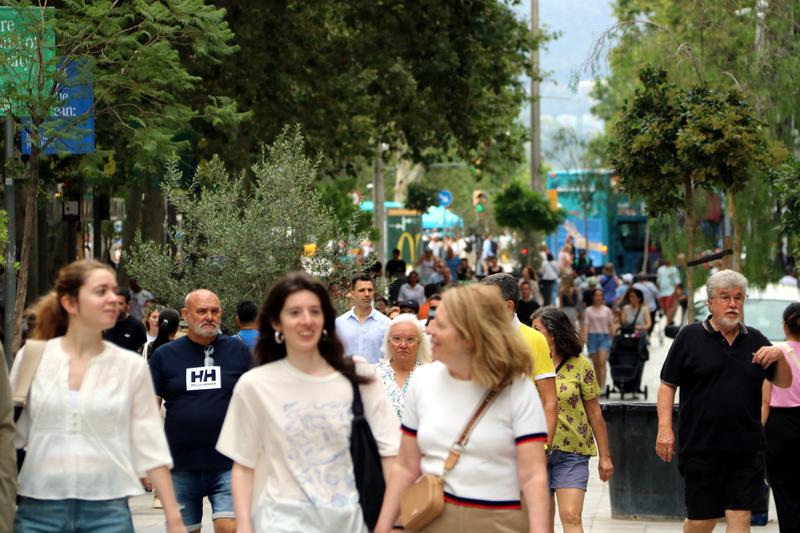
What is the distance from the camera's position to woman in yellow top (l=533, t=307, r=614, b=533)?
8.98 m

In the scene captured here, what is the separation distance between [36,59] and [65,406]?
7063 millimetres

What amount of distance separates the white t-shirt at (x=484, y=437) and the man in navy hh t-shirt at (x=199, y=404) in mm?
2701

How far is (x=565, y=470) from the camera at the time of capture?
29.6 ft

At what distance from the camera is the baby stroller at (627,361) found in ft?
70.9

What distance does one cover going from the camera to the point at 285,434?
17.9 feet

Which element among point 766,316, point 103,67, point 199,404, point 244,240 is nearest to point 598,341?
point 766,316

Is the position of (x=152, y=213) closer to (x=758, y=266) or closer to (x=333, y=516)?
(x=758, y=266)

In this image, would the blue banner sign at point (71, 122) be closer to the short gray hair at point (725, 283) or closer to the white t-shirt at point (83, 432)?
the short gray hair at point (725, 283)

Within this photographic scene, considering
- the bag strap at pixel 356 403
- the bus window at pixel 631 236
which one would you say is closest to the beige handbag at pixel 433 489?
the bag strap at pixel 356 403

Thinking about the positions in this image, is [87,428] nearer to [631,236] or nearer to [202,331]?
[202,331]

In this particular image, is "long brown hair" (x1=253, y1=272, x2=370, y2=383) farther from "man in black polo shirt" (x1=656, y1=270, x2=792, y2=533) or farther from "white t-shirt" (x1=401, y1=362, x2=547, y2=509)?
"man in black polo shirt" (x1=656, y1=270, x2=792, y2=533)

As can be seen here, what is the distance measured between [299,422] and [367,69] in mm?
21499

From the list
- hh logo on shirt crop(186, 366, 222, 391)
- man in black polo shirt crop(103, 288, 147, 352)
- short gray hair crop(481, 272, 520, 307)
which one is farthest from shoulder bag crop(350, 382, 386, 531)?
man in black polo shirt crop(103, 288, 147, 352)

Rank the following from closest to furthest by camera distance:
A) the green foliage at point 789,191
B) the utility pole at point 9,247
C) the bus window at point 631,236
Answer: the utility pole at point 9,247, the green foliage at point 789,191, the bus window at point 631,236
